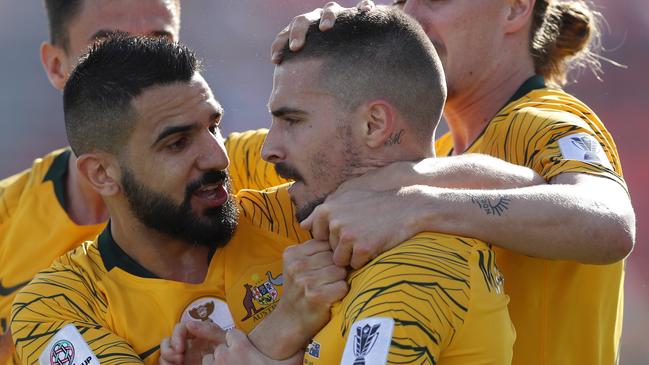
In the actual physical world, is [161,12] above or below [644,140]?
above

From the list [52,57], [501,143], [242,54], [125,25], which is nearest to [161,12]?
[125,25]

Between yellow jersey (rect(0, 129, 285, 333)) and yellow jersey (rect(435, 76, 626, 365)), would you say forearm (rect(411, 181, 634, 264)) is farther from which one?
yellow jersey (rect(0, 129, 285, 333))

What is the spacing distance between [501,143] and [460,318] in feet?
3.45

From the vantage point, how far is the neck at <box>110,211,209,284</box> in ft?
10.5

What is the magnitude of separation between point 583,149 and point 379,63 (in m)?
0.75

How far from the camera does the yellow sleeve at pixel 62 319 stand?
9.23 feet

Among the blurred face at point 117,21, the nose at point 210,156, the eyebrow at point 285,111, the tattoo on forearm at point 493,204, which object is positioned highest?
the blurred face at point 117,21

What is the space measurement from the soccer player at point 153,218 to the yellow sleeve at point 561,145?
34.9 inches

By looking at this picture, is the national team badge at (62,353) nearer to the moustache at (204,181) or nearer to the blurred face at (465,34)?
the moustache at (204,181)

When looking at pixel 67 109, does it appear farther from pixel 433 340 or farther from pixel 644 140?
pixel 644 140

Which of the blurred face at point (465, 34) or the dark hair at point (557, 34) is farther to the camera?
the dark hair at point (557, 34)

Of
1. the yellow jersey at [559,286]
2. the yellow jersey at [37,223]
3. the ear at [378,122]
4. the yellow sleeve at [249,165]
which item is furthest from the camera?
the yellow jersey at [37,223]

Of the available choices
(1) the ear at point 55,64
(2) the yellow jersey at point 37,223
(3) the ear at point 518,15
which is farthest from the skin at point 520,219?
(1) the ear at point 55,64

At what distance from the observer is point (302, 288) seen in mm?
2645
